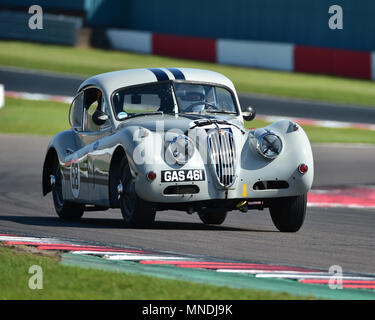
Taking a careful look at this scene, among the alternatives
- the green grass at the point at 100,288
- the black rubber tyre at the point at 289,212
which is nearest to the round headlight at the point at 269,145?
the black rubber tyre at the point at 289,212

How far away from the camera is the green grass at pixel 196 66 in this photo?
3097 centimetres

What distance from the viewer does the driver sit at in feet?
33.8

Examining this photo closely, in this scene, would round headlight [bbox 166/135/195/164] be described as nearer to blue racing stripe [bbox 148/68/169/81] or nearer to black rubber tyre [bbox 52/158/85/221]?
blue racing stripe [bbox 148/68/169/81]

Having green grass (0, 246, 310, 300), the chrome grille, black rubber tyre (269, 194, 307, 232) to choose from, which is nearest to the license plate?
the chrome grille

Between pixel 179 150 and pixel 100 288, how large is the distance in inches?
116

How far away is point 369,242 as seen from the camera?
9172 mm

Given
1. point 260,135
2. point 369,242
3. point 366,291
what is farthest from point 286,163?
point 366,291

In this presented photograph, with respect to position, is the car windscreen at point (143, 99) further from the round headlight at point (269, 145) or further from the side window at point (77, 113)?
the round headlight at point (269, 145)

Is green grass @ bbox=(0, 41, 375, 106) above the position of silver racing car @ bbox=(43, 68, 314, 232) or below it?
below

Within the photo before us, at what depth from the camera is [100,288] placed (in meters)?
6.43

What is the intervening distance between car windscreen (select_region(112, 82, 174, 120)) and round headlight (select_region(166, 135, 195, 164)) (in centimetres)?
113

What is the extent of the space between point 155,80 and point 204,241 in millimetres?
2213

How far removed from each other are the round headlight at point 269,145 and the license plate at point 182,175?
642 mm
